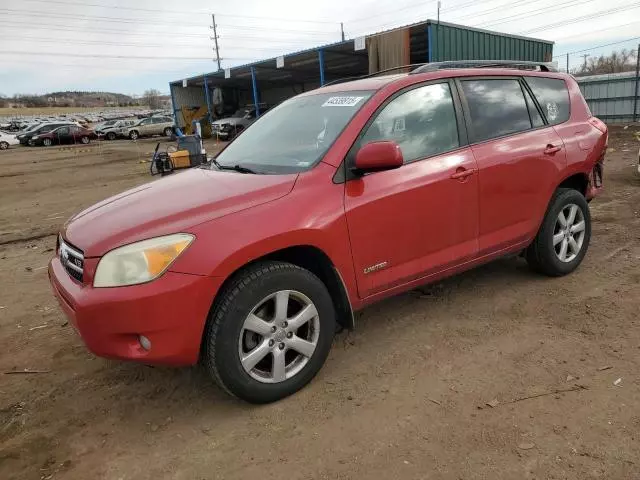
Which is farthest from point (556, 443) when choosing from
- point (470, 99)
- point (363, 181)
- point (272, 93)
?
point (272, 93)

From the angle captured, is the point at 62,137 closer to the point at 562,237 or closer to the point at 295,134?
the point at 295,134

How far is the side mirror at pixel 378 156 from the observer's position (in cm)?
289

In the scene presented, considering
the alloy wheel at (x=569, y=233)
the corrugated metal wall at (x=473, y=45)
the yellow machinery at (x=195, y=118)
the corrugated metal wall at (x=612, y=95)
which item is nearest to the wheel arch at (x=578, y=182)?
the alloy wheel at (x=569, y=233)

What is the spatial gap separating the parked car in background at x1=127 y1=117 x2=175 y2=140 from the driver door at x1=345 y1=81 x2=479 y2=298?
→ 120 ft

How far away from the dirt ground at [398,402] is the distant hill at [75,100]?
118 metres

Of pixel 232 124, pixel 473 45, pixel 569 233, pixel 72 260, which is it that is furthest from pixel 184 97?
pixel 72 260

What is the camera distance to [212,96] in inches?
1355

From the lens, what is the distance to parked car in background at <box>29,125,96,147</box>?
34750mm

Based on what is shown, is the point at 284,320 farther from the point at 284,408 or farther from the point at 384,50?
the point at 384,50

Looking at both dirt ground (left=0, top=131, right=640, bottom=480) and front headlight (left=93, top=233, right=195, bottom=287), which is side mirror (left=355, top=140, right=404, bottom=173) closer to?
front headlight (left=93, top=233, right=195, bottom=287)

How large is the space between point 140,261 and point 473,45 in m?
17.8

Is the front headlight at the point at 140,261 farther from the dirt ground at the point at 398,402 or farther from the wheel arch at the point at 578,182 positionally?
the wheel arch at the point at 578,182

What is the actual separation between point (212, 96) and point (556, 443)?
34749 mm

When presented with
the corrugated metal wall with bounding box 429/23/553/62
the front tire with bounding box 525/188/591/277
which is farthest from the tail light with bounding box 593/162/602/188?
the corrugated metal wall with bounding box 429/23/553/62
